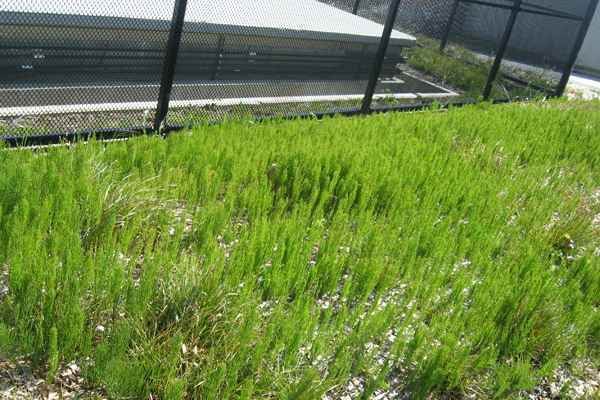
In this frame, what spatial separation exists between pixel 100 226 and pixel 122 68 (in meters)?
2.68

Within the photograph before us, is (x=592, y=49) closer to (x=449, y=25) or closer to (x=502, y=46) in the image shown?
(x=449, y=25)

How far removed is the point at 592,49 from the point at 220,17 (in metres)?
19.9

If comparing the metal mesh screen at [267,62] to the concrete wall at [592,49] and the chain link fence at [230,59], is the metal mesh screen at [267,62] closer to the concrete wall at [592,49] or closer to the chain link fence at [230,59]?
the chain link fence at [230,59]

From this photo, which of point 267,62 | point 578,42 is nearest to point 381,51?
point 267,62

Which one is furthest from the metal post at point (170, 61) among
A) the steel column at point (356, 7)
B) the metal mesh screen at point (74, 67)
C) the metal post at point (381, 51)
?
the steel column at point (356, 7)

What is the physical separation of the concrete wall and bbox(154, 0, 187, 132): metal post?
21066 mm

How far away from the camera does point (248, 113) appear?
18.6 feet

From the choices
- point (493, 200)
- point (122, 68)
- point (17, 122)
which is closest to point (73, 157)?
point (17, 122)

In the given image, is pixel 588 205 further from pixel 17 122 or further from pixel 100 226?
pixel 17 122

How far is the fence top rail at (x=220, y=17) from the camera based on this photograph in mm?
4559

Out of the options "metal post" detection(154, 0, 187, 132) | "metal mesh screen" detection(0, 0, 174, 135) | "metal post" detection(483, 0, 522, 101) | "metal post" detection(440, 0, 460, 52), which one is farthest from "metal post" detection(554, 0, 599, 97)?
"metal post" detection(154, 0, 187, 132)

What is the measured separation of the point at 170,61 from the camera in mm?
4617

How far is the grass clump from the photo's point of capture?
2061 mm

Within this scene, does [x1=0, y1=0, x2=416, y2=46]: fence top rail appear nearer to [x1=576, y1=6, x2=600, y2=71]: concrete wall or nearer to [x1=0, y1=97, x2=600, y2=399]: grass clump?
[x1=0, y1=97, x2=600, y2=399]: grass clump
